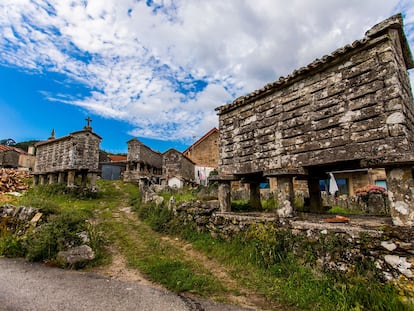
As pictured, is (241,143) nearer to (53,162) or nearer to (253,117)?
(253,117)

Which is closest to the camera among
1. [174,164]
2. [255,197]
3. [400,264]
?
[400,264]

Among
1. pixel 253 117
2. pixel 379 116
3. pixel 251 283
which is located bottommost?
pixel 251 283

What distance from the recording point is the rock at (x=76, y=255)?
5.86 metres

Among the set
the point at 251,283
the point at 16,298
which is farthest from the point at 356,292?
the point at 16,298

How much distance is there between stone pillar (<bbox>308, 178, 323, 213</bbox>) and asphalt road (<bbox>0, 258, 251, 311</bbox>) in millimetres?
5258

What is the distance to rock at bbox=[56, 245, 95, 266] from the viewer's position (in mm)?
5862

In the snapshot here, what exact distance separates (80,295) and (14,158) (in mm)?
35754

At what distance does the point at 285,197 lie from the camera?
6.01m

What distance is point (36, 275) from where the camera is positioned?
17.2 feet

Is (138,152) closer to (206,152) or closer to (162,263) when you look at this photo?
(206,152)

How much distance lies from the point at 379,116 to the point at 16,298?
7.60m

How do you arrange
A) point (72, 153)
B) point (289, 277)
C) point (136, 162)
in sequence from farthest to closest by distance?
point (136, 162)
point (72, 153)
point (289, 277)

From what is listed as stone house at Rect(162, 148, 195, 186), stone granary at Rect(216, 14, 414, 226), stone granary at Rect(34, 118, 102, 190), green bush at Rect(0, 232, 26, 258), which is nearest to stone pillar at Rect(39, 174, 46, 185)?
Answer: stone granary at Rect(34, 118, 102, 190)

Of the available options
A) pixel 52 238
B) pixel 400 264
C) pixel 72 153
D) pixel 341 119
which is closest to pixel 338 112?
pixel 341 119
